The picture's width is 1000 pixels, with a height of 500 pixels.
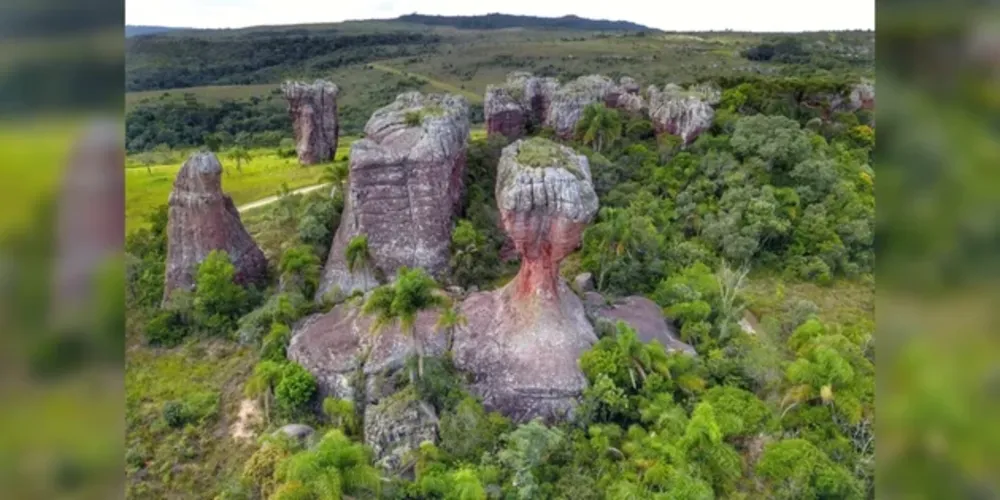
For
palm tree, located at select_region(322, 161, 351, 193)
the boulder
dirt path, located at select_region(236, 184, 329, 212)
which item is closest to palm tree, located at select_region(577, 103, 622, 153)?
the boulder

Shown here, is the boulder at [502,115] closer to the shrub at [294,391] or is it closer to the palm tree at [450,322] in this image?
the palm tree at [450,322]

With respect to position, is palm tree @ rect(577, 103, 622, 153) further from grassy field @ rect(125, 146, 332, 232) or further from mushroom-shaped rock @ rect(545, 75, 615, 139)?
grassy field @ rect(125, 146, 332, 232)

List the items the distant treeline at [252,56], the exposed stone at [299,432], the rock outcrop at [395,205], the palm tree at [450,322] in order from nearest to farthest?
the exposed stone at [299,432] → the palm tree at [450,322] → the rock outcrop at [395,205] → the distant treeline at [252,56]

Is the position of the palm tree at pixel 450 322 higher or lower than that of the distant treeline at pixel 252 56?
lower

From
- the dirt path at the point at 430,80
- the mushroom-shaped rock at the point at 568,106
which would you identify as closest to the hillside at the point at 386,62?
the dirt path at the point at 430,80

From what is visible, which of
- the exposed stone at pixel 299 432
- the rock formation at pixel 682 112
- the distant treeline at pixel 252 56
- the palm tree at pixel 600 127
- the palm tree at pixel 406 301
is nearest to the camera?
the exposed stone at pixel 299 432

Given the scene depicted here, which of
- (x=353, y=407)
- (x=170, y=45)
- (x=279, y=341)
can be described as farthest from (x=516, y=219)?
(x=170, y=45)

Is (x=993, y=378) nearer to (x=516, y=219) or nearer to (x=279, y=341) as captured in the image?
(x=516, y=219)
